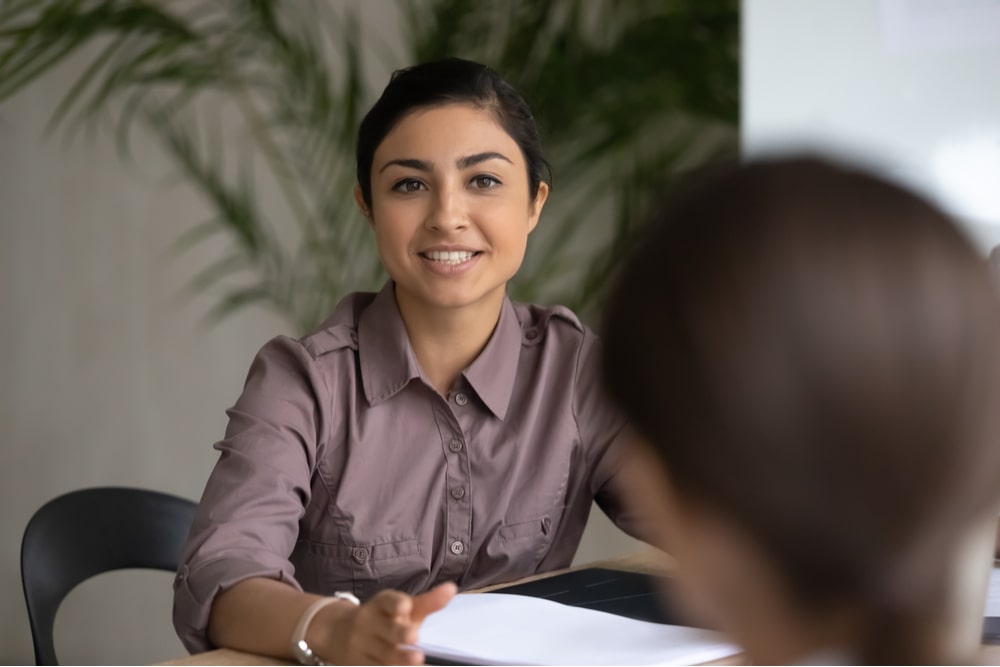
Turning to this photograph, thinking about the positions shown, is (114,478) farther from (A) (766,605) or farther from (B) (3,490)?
(A) (766,605)

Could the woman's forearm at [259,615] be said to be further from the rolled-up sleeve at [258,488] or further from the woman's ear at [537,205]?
the woman's ear at [537,205]

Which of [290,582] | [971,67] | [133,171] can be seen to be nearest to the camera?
Result: [290,582]

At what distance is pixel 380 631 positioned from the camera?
3.26 ft

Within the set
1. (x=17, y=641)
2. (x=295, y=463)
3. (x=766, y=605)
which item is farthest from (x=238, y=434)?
(x=17, y=641)

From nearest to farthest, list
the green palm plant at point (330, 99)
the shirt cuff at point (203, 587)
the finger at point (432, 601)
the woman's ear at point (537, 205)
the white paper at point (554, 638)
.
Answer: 1. the finger at point (432, 601)
2. the white paper at point (554, 638)
3. the shirt cuff at point (203, 587)
4. the woman's ear at point (537, 205)
5. the green palm plant at point (330, 99)

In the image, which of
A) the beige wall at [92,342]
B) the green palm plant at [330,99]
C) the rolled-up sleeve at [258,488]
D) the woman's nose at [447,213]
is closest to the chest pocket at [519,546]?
the rolled-up sleeve at [258,488]

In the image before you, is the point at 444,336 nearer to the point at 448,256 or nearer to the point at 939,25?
the point at 448,256

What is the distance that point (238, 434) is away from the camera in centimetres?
139

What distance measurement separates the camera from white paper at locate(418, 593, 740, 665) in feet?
Result: 3.39

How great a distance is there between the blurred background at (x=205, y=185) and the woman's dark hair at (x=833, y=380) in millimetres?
2143

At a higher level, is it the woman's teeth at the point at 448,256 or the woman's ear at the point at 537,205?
the woman's ear at the point at 537,205

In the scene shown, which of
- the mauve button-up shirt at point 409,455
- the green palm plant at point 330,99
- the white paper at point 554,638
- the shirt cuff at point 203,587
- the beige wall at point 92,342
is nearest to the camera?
the white paper at point 554,638

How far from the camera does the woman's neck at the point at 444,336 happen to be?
5.20 ft

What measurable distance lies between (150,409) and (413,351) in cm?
206
